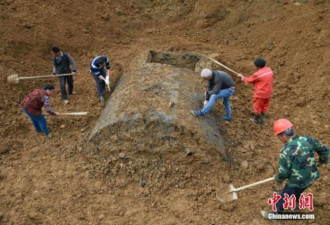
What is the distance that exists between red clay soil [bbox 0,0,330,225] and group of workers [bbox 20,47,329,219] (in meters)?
0.41

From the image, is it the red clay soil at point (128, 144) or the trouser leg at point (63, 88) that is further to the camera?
the trouser leg at point (63, 88)

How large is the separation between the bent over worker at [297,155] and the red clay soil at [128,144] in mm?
958

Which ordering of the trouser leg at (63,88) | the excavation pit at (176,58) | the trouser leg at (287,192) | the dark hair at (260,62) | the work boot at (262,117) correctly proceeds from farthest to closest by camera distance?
the excavation pit at (176,58) → the trouser leg at (63,88) → the work boot at (262,117) → the dark hair at (260,62) → the trouser leg at (287,192)

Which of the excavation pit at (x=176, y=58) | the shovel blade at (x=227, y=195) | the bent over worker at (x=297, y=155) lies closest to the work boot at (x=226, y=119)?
the shovel blade at (x=227, y=195)

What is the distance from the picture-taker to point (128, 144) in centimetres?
500

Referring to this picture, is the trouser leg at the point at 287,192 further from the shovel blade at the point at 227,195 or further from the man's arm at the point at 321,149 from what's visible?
the shovel blade at the point at 227,195

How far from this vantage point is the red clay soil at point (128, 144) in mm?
4527

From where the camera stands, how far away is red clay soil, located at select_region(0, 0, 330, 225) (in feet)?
14.9

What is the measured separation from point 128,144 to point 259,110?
9.47 ft

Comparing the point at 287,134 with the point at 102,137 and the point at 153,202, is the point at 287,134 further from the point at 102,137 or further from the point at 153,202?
the point at 102,137

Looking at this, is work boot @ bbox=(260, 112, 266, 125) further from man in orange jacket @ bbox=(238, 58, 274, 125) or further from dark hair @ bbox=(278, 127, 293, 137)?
dark hair @ bbox=(278, 127, 293, 137)

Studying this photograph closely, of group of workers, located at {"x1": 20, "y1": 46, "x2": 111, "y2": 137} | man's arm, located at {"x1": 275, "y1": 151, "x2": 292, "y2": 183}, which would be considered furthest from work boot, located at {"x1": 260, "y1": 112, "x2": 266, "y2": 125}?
group of workers, located at {"x1": 20, "y1": 46, "x2": 111, "y2": 137}

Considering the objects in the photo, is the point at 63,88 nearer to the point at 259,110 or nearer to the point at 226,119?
the point at 226,119

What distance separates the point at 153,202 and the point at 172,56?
410 cm
